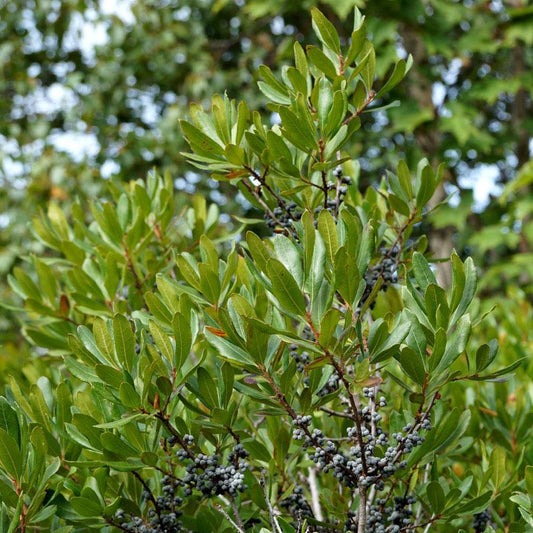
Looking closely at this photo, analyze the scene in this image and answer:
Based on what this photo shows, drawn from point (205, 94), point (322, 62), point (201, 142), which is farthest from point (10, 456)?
point (205, 94)

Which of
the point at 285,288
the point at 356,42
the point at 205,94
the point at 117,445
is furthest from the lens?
the point at 205,94

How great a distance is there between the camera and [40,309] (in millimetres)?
1363

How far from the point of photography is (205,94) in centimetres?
586

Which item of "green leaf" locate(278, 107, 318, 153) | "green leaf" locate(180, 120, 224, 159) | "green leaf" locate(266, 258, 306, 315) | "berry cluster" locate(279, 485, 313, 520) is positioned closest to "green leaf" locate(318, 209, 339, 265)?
"green leaf" locate(266, 258, 306, 315)

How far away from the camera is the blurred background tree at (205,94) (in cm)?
A: 489

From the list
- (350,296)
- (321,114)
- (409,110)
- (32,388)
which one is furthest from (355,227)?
(409,110)

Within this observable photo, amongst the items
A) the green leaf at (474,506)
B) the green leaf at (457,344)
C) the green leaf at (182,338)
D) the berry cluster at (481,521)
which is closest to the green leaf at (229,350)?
the green leaf at (182,338)

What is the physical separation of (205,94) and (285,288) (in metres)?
5.31

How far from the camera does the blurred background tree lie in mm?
4887

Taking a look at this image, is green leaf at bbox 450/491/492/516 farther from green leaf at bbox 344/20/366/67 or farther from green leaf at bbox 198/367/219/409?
green leaf at bbox 344/20/366/67

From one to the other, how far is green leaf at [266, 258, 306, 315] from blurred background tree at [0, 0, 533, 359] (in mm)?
4111

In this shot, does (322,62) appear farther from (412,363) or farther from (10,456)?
Result: (10,456)

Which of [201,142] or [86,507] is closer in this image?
[86,507]

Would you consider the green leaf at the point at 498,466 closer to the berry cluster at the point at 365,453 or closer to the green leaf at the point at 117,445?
the berry cluster at the point at 365,453
